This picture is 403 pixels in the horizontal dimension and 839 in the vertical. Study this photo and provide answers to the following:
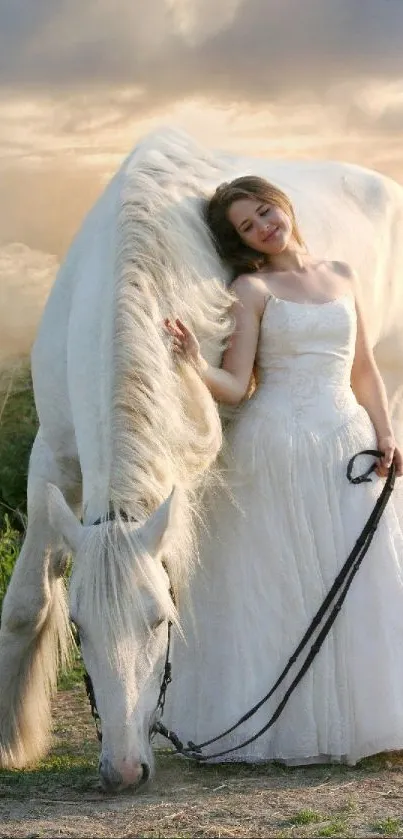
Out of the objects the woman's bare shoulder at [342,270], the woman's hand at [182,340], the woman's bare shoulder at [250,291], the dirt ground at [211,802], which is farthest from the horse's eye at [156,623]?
the woman's bare shoulder at [342,270]

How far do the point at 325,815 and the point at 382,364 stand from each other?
2501mm

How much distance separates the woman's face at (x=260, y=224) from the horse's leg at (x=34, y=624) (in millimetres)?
1048

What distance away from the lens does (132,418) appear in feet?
11.6

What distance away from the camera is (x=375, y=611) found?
13.5 feet

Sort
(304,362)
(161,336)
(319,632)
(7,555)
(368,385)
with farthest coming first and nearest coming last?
(7,555), (368,385), (304,362), (319,632), (161,336)

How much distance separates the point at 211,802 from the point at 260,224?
191 centimetres

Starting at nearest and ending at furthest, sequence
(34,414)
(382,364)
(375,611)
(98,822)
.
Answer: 1. (98,822)
2. (375,611)
3. (382,364)
4. (34,414)

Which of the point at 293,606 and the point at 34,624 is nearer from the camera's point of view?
the point at 293,606

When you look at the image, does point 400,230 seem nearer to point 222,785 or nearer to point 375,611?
point 375,611

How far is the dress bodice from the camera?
13.8 ft

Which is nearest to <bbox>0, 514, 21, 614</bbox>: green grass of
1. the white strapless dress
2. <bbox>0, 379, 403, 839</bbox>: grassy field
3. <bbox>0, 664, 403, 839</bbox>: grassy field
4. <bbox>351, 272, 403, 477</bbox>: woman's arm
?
<bbox>0, 379, 403, 839</bbox>: grassy field

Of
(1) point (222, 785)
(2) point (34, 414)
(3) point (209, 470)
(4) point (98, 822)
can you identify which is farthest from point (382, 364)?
(2) point (34, 414)

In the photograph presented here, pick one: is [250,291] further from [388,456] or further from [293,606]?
[293,606]

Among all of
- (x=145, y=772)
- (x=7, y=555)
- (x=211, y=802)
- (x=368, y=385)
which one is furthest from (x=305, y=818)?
(x=7, y=555)
